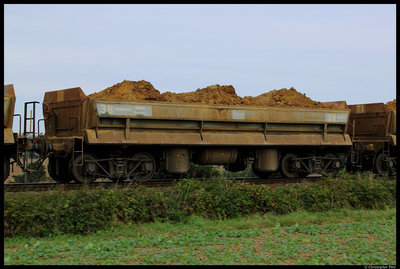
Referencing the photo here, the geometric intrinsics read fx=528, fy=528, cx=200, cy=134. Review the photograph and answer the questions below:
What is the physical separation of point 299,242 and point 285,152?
27.4 ft

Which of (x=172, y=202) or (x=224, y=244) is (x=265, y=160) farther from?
(x=224, y=244)

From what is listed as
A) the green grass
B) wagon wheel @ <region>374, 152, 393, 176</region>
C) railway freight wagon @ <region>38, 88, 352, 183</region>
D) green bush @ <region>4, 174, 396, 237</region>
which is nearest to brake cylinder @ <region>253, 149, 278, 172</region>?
railway freight wagon @ <region>38, 88, 352, 183</region>

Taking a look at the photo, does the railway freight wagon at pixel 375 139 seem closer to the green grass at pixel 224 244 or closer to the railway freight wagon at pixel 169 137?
the railway freight wagon at pixel 169 137

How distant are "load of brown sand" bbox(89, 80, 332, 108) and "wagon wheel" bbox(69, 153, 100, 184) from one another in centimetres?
164

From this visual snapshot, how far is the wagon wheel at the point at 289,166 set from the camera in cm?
1636

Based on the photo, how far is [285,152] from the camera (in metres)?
16.5

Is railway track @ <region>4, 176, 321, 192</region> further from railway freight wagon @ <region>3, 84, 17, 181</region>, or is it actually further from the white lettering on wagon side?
the white lettering on wagon side

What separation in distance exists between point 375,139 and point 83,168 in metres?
10.6

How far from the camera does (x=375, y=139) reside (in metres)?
18.8

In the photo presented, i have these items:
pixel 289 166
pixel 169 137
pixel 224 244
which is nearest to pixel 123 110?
pixel 169 137

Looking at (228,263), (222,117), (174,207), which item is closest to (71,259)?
(228,263)

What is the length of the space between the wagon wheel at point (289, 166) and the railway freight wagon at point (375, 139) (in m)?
2.57

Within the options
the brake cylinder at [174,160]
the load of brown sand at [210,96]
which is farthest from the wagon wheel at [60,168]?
the brake cylinder at [174,160]

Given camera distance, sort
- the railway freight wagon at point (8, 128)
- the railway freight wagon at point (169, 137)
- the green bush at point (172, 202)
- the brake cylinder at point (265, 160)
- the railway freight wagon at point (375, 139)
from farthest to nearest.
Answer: the railway freight wagon at point (375, 139), the brake cylinder at point (265, 160), the railway freight wagon at point (169, 137), the railway freight wagon at point (8, 128), the green bush at point (172, 202)
